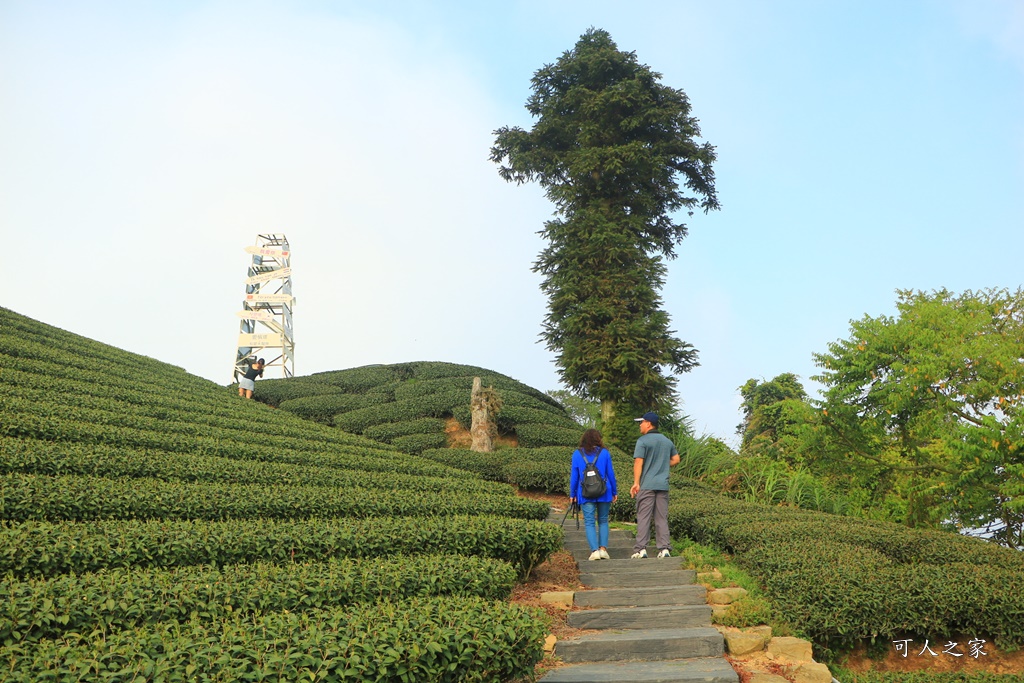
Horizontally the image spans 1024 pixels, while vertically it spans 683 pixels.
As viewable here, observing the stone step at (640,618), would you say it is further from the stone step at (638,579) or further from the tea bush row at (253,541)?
the tea bush row at (253,541)

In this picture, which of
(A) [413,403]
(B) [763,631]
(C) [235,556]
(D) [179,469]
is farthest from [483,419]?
(B) [763,631]

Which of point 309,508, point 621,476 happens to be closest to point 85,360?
point 309,508

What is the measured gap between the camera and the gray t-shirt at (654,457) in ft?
32.0

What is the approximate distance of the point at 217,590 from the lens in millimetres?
6270

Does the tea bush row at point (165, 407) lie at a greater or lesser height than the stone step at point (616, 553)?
greater

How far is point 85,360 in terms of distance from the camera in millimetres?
19312

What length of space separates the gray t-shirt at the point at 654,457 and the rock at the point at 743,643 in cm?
259

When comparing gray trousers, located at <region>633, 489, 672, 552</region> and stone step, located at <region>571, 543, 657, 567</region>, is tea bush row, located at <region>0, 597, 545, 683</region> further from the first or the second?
stone step, located at <region>571, 543, 657, 567</region>

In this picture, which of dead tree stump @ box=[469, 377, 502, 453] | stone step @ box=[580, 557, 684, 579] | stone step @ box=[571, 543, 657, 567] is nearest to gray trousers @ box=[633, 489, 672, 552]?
stone step @ box=[580, 557, 684, 579]

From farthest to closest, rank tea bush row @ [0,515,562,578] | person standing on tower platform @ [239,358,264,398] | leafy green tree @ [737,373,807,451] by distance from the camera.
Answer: leafy green tree @ [737,373,807,451] → person standing on tower platform @ [239,358,264,398] → tea bush row @ [0,515,562,578]

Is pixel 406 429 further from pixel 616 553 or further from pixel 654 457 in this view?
pixel 654 457

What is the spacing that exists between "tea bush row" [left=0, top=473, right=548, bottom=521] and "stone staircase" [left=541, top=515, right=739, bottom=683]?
6.90 ft

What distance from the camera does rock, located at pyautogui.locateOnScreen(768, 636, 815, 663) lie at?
7129mm

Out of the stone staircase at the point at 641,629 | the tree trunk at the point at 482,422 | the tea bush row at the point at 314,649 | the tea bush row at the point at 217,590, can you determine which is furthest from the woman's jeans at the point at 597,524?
the tree trunk at the point at 482,422
